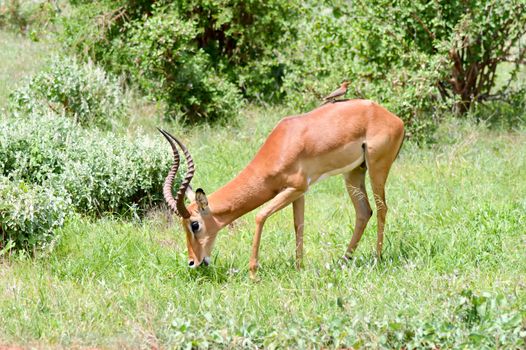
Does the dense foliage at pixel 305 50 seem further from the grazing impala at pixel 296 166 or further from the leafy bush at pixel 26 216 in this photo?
the leafy bush at pixel 26 216

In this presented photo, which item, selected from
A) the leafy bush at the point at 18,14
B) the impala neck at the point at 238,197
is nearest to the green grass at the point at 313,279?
the impala neck at the point at 238,197

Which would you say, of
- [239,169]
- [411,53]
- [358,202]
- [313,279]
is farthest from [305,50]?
[313,279]

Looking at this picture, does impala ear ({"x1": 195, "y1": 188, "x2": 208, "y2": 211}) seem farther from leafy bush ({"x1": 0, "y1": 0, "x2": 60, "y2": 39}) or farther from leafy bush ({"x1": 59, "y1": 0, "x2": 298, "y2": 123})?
leafy bush ({"x1": 0, "y1": 0, "x2": 60, "y2": 39})

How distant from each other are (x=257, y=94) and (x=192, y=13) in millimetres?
1391

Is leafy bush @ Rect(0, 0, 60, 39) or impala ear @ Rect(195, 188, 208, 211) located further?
leafy bush @ Rect(0, 0, 60, 39)

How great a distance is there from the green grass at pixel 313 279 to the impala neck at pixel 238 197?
400mm

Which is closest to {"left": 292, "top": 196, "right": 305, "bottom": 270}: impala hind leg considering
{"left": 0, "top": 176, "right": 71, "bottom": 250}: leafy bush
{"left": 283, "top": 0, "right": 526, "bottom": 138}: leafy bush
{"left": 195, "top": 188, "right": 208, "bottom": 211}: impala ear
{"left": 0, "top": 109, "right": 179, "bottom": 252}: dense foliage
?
{"left": 195, "top": 188, "right": 208, "bottom": 211}: impala ear

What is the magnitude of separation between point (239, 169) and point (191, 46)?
3176mm

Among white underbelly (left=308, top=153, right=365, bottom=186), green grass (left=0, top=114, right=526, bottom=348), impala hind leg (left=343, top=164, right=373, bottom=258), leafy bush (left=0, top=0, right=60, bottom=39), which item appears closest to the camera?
green grass (left=0, top=114, right=526, bottom=348)

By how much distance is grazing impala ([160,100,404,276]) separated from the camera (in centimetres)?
673

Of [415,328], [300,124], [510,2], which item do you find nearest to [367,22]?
[510,2]

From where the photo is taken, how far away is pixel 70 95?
1052cm

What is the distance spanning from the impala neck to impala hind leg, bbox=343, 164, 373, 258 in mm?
818

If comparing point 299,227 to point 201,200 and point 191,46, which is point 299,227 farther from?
point 191,46
